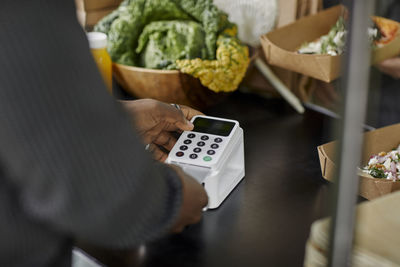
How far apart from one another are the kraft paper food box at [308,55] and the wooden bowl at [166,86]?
0.63 feet

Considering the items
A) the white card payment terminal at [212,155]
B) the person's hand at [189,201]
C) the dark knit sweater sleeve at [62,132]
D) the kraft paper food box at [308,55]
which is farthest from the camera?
the kraft paper food box at [308,55]

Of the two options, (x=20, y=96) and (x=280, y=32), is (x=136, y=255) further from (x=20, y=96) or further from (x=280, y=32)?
(x=280, y=32)

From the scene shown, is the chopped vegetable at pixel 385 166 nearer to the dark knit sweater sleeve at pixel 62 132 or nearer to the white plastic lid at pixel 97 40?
the dark knit sweater sleeve at pixel 62 132

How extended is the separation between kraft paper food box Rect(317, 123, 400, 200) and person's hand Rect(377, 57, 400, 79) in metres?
0.25

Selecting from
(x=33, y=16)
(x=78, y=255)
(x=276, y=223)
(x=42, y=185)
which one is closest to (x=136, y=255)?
(x=78, y=255)

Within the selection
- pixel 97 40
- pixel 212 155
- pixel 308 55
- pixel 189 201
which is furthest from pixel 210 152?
pixel 97 40

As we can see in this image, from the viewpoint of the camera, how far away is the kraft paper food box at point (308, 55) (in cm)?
122

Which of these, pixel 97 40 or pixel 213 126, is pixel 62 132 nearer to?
pixel 213 126

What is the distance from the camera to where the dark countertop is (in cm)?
87

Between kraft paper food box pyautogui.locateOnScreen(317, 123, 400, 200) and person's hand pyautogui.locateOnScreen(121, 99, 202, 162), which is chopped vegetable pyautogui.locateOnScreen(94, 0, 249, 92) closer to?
person's hand pyautogui.locateOnScreen(121, 99, 202, 162)

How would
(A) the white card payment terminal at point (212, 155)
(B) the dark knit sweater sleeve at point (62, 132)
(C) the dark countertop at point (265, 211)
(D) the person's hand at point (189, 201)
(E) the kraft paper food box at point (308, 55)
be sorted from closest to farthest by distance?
1. (B) the dark knit sweater sleeve at point (62, 132)
2. (D) the person's hand at point (189, 201)
3. (C) the dark countertop at point (265, 211)
4. (A) the white card payment terminal at point (212, 155)
5. (E) the kraft paper food box at point (308, 55)

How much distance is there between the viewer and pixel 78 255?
921mm

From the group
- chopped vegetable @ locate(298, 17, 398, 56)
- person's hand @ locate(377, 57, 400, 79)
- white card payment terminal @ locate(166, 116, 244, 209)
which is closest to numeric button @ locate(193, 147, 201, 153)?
white card payment terminal @ locate(166, 116, 244, 209)

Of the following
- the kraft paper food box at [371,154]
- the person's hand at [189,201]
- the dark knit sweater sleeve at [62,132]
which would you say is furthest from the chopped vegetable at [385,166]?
the dark knit sweater sleeve at [62,132]
